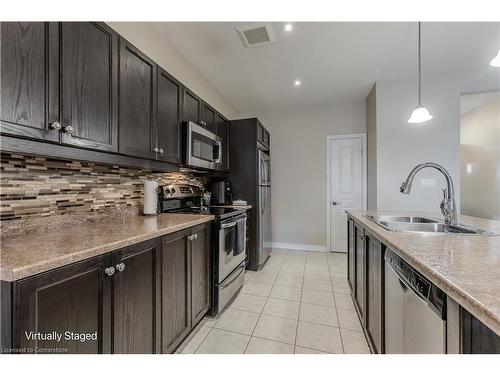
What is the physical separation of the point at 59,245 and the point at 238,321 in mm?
1494

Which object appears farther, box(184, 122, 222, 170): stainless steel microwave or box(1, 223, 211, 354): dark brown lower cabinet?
box(184, 122, 222, 170): stainless steel microwave

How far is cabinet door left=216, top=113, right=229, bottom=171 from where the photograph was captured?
2.91 metres

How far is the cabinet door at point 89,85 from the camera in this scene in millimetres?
1102

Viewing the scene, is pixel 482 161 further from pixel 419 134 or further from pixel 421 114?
pixel 421 114

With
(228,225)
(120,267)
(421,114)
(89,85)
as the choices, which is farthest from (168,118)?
(421,114)

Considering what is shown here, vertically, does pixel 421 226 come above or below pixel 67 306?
above

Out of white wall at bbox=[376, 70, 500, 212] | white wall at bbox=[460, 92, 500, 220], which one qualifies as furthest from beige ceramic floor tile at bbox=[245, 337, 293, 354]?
white wall at bbox=[460, 92, 500, 220]

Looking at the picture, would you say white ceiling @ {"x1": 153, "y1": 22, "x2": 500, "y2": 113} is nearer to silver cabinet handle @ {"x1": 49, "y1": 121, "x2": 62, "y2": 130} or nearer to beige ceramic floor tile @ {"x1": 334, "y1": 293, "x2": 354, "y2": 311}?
silver cabinet handle @ {"x1": 49, "y1": 121, "x2": 62, "y2": 130}

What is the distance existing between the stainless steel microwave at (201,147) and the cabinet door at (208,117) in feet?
0.33

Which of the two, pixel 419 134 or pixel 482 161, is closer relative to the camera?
pixel 419 134

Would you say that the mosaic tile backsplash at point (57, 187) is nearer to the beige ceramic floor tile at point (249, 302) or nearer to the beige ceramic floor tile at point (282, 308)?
the beige ceramic floor tile at point (249, 302)

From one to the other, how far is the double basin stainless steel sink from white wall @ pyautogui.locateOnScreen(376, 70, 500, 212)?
136 centimetres

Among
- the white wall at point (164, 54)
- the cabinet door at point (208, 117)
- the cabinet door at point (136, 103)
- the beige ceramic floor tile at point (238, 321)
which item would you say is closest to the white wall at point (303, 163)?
the white wall at point (164, 54)

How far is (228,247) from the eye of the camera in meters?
2.09
